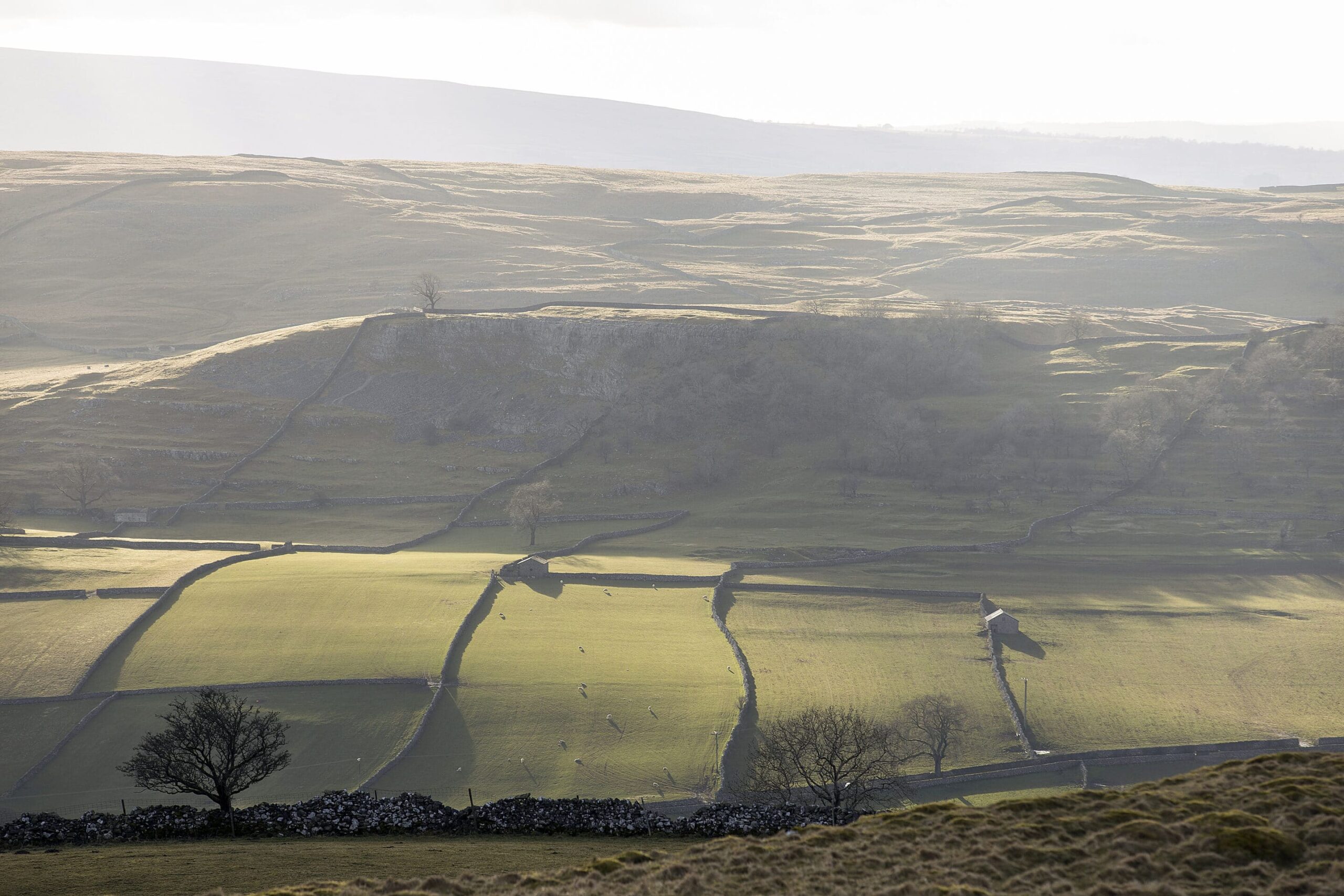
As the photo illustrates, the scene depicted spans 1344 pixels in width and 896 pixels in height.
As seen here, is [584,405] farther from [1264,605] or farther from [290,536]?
[1264,605]

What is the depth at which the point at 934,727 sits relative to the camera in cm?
5850

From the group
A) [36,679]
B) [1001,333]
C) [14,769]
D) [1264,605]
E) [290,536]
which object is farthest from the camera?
[1001,333]

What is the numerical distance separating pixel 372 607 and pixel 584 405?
56.6 metres

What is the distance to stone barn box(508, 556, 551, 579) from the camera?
80.9 m

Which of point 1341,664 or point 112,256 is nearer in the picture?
point 1341,664

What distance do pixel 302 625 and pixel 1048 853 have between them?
5402cm

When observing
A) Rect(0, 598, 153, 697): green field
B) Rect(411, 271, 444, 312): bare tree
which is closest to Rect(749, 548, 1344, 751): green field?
Rect(0, 598, 153, 697): green field

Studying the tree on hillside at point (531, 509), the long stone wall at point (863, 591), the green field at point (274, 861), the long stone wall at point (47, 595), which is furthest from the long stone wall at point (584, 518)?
the green field at point (274, 861)

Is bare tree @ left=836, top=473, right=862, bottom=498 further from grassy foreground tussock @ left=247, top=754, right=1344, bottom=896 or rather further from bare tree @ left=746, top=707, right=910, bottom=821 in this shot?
grassy foreground tussock @ left=247, top=754, right=1344, bottom=896

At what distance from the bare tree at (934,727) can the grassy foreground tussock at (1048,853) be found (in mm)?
26242

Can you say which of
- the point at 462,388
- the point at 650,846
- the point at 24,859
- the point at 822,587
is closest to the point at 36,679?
the point at 24,859

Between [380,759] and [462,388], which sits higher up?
[462,388]

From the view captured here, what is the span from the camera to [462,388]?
5039 inches

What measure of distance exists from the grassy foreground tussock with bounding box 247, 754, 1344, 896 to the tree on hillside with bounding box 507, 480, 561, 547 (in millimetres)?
64549
